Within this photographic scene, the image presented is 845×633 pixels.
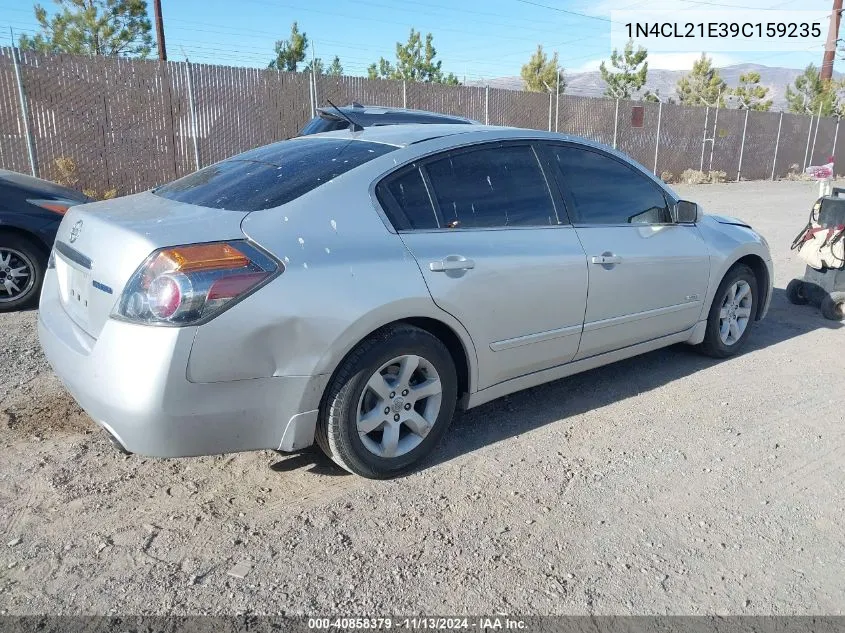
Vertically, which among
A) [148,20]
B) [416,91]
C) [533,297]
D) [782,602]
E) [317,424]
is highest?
[148,20]

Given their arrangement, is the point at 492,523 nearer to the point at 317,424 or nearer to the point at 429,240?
the point at 317,424

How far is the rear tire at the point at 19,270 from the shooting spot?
5.97 metres

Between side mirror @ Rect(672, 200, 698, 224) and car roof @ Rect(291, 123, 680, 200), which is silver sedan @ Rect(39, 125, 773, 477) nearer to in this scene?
car roof @ Rect(291, 123, 680, 200)

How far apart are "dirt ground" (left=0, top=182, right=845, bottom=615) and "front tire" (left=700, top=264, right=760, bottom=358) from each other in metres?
0.75

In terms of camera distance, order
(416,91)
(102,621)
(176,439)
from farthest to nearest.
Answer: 1. (416,91)
2. (176,439)
3. (102,621)

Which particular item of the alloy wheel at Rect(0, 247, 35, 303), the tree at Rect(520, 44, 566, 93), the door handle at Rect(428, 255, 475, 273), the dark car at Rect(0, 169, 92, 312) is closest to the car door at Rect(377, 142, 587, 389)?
the door handle at Rect(428, 255, 475, 273)

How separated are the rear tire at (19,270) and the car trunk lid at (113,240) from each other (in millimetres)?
3212

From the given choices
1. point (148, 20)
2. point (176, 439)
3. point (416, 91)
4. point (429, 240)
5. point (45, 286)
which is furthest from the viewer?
point (148, 20)

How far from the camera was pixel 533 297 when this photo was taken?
3564mm

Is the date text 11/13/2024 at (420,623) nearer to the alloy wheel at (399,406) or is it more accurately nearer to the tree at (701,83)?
the alloy wheel at (399,406)

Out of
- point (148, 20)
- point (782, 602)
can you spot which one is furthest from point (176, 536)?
point (148, 20)

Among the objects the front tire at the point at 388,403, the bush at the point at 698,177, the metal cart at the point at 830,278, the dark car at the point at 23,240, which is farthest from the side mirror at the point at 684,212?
the bush at the point at 698,177

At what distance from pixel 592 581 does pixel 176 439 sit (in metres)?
1.70

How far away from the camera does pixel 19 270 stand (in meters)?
6.04
